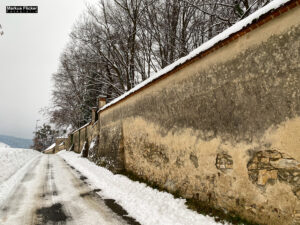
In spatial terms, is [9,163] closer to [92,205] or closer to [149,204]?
[92,205]

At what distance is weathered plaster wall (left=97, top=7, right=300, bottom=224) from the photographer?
2.83 m

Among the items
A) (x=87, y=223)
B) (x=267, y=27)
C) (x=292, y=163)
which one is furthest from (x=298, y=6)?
(x=87, y=223)

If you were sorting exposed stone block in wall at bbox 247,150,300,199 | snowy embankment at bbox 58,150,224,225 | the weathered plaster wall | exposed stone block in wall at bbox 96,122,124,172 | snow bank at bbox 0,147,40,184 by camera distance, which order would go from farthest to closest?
snow bank at bbox 0,147,40,184
exposed stone block in wall at bbox 96,122,124,172
snowy embankment at bbox 58,150,224,225
the weathered plaster wall
exposed stone block in wall at bbox 247,150,300,199

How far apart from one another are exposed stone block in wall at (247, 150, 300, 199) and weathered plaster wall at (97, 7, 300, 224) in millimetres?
13

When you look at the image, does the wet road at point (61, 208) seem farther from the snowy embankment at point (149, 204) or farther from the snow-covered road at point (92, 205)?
the snowy embankment at point (149, 204)

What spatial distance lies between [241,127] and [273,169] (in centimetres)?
82

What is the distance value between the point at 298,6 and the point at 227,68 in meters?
1.36

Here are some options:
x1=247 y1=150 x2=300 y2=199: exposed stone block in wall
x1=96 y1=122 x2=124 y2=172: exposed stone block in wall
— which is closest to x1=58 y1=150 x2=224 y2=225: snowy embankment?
x1=247 y1=150 x2=300 y2=199: exposed stone block in wall

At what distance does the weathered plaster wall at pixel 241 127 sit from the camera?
283cm

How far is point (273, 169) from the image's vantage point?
2.98 m

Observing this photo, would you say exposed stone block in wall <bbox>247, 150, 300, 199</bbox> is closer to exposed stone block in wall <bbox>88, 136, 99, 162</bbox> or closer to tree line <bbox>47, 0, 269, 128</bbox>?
tree line <bbox>47, 0, 269, 128</bbox>

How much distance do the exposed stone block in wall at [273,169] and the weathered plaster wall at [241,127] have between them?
13 millimetres

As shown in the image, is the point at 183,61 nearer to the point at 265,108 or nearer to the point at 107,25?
the point at 265,108

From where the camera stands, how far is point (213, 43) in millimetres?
3992
